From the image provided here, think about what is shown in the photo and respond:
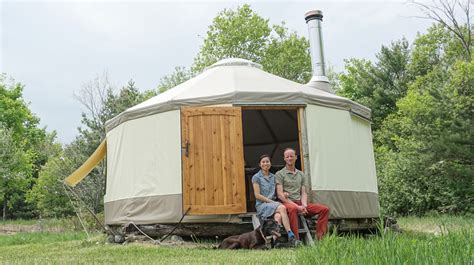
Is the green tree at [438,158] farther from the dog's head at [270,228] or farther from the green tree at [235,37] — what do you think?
the green tree at [235,37]

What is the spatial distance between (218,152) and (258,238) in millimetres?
1081

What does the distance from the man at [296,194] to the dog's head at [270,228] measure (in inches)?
8.9

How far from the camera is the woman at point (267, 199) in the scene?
4.62 metres

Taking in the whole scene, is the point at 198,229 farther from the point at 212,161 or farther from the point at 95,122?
the point at 95,122

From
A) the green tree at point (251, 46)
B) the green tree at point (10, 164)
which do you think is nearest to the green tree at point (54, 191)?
the green tree at point (10, 164)

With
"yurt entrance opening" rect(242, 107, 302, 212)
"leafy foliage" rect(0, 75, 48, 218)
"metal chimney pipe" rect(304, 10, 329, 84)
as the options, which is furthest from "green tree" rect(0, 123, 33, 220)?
"metal chimney pipe" rect(304, 10, 329, 84)

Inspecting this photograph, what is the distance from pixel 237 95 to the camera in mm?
5531

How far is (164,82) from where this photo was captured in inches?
890

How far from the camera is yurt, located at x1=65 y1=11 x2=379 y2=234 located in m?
5.30

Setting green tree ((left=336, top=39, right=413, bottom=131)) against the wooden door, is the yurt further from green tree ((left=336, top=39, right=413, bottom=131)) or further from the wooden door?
green tree ((left=336, top=39, right=413, bottom=131))

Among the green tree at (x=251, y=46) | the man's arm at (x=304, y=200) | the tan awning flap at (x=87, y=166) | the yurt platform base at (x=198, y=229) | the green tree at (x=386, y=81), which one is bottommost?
the yurt platform base at (x=198, y=229)

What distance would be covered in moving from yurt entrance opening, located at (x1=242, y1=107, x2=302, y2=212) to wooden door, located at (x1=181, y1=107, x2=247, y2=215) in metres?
3.37

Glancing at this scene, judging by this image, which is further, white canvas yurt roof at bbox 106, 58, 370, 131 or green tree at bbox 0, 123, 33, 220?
green tree at bbox 0, 123, 33, 220

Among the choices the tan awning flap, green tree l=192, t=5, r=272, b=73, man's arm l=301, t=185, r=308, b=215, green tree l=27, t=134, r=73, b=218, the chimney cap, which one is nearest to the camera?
man's arm l=301, t=185, r=308, b=215
